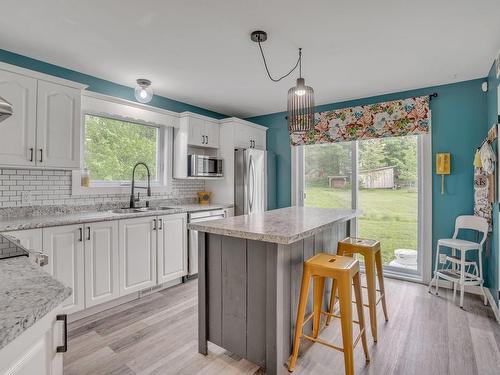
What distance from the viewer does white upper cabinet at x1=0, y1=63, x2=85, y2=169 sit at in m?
2.41

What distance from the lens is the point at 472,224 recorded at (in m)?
3.15

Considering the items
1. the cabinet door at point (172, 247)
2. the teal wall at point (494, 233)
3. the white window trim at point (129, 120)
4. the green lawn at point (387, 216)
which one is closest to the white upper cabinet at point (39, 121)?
the white window trim at point (129, 120)

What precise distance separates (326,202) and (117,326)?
3.16m

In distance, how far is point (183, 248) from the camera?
11.5ft

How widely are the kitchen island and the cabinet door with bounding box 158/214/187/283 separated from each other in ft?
4.17

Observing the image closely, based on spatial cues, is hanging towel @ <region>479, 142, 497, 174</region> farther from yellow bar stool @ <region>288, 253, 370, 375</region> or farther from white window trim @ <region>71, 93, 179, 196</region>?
white window trim @ <region>71, 93, 179, 196</region>

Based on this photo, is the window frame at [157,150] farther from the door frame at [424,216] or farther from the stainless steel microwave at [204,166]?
the door frame at [424,216]

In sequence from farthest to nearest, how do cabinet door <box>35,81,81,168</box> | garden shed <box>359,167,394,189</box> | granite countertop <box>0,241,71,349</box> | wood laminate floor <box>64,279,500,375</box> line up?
garden shed <box>359,167,394,189</box>
cabinet door <box>35,81,81,168</box>
wood laminate floor <box>64,279,500,375</box>
granite countertop <box>0,241,71,349</box>

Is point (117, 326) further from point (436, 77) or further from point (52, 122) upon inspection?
point (436, 77)

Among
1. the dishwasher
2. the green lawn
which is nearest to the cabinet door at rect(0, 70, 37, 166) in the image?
the dishwasher

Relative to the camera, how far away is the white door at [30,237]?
221cm

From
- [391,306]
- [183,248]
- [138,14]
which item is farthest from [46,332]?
[391,306]

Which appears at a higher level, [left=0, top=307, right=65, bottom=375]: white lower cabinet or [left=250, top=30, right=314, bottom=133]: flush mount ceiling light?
[left=250, top=30, right=314, bottom=133]: flush mount ceiling light

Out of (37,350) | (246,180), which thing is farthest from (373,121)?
(37,350)
